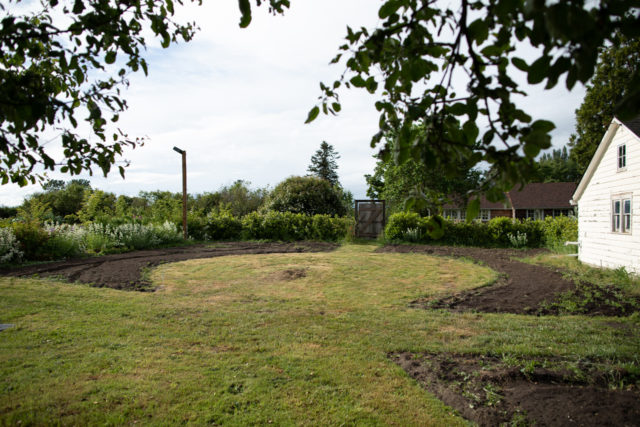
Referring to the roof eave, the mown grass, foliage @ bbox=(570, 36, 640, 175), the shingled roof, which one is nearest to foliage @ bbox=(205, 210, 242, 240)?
the mown grass

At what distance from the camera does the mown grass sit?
2836 mm

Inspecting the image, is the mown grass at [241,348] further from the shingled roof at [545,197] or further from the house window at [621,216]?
the shingled roof at [545,197]

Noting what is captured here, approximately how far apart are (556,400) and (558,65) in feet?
8.58

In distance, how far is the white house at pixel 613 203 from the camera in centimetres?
853

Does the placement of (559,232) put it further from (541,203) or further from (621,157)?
(541,203)

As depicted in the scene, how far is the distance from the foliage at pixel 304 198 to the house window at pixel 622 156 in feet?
42.1

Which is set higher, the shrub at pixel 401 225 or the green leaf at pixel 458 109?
the green leaf at pixel 458 109

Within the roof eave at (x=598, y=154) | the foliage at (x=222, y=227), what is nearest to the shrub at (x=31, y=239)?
the foliage at (x=222, y=227)

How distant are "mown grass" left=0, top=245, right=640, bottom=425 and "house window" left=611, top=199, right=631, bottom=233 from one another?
193 inches

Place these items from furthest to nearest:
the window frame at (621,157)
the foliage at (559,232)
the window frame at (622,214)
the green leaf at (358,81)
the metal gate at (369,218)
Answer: the metal gate at (369,218) < the foliage at (559,232) < the window frame at (621,157) < the window frame at (622,214) < the green leaf at (358,81)

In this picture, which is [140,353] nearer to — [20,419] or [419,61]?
[20,419]

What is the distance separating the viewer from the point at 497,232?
14.8 meters

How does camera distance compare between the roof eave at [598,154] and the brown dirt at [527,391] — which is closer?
the brown dirt at [527,391]

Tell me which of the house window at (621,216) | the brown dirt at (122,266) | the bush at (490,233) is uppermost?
the house window at (621,216)
